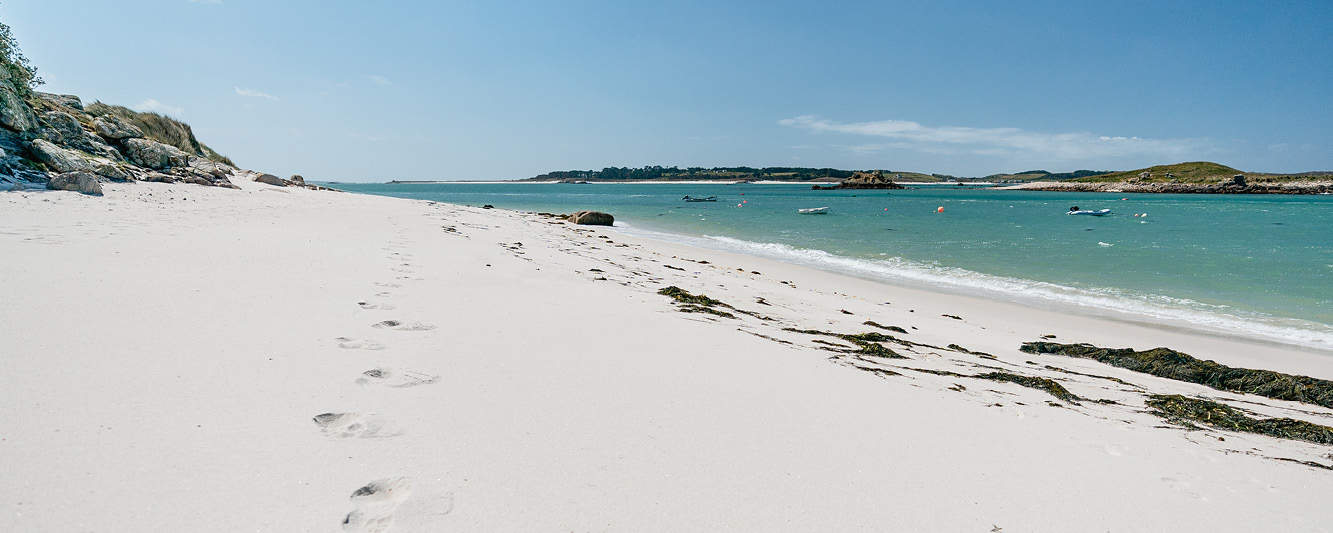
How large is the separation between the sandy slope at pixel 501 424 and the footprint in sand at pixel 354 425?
0.01 metres

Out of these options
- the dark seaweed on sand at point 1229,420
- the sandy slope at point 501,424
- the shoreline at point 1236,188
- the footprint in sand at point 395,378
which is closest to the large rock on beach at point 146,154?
the sandy slope at point 501,424

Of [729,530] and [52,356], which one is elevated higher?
[52,356]

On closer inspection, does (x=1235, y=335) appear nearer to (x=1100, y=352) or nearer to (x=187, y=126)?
(x=1100, y=352)

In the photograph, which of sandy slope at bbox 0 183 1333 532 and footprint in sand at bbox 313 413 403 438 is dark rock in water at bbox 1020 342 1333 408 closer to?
sandy slope at bbox 0 183 1333 532

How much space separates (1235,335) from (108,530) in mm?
13821

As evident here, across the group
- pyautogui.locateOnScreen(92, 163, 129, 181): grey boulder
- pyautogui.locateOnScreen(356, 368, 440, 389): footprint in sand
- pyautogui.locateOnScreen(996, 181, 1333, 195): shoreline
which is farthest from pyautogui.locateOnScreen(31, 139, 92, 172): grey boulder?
pyautogui.locateOnScreen(996, 181, 1333, 195): shoreline

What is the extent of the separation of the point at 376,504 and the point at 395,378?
1261mm

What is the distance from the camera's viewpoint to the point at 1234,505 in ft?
9.07

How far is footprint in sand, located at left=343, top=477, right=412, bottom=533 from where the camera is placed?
175 centimetres

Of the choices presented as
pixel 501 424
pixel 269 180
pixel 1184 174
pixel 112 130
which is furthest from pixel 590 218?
pixel 1184 174

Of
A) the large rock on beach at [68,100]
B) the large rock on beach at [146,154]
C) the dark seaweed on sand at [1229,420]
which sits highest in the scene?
the large rock on beach at [68,100]

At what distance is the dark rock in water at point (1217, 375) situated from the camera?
579 cm

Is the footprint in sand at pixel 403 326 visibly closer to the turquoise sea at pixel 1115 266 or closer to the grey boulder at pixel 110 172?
the turquoise sea at pixel 1115 266

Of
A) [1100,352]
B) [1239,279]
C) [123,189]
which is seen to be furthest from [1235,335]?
[123,189]
